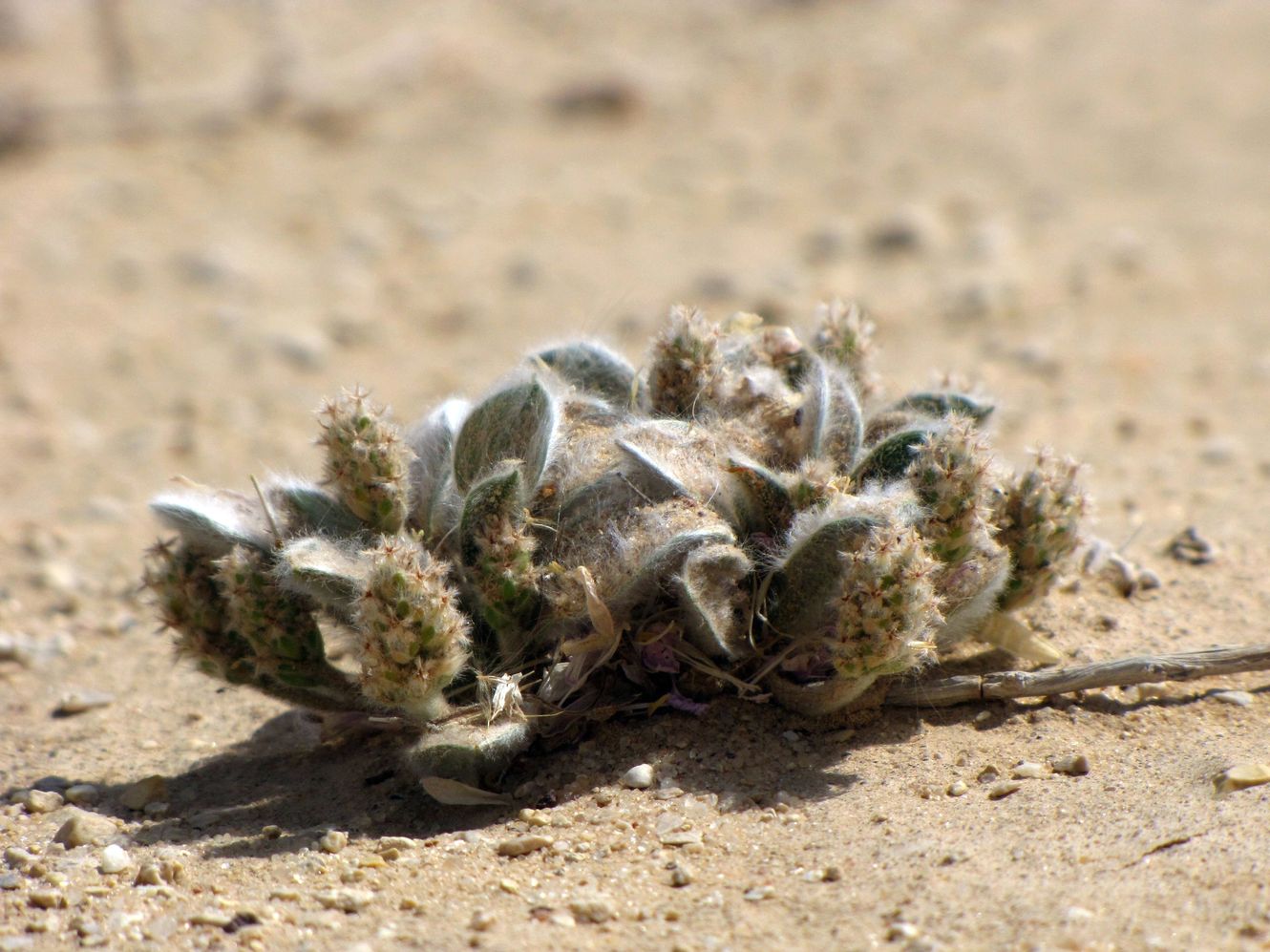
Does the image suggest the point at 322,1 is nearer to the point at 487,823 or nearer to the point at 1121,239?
the point at 1121,239

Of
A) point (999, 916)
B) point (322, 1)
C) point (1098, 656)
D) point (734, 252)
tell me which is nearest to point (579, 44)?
point (322, 1)

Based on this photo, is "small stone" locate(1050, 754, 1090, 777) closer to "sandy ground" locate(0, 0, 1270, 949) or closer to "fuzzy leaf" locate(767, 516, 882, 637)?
"sandy ground" locate(0, 0, 1270, 949)

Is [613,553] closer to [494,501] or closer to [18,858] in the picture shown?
[494,501]

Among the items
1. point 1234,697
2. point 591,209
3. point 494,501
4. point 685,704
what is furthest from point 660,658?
point 591,209

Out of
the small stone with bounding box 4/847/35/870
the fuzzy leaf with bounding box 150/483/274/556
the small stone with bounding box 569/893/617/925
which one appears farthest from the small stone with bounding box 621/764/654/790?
the small stone with bounding box 4/847/35/870

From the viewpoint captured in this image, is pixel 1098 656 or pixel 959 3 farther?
pixel 959 3

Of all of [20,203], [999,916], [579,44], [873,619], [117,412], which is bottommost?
[999,916]
